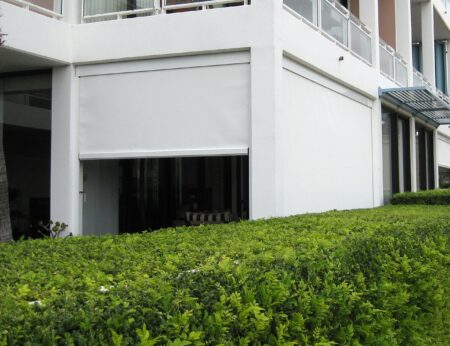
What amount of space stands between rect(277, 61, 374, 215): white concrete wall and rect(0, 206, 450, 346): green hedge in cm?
334

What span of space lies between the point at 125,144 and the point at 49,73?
2.03 m

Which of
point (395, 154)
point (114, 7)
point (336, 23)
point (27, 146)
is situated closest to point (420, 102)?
point (395, 154)

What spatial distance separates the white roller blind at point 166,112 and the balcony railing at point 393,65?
7.40 metres

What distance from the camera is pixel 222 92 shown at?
8.74 metres

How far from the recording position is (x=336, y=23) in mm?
11555

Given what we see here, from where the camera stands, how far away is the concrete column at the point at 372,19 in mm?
13703

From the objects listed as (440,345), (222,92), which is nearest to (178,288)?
(440,345)

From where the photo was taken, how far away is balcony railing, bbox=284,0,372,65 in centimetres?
988

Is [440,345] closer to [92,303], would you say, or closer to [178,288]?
[178,288]

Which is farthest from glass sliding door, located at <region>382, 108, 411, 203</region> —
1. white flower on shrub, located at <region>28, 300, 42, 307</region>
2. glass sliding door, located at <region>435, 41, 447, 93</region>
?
white flower on shrub, located at <region>28, 300, 42, 307</region>

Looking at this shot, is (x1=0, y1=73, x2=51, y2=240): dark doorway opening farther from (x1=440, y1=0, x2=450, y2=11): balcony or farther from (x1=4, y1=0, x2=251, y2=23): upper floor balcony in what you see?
(x1=440, y1=0, x2=450, y2=11): balcony

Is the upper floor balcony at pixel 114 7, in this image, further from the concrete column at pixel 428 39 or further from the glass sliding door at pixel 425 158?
the concrete column at pixel 428 39

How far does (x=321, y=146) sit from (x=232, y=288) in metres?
7.84

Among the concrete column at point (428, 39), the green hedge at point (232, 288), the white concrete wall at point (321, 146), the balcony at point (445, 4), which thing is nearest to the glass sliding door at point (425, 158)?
Result: the concrete column at point (428, 39)
